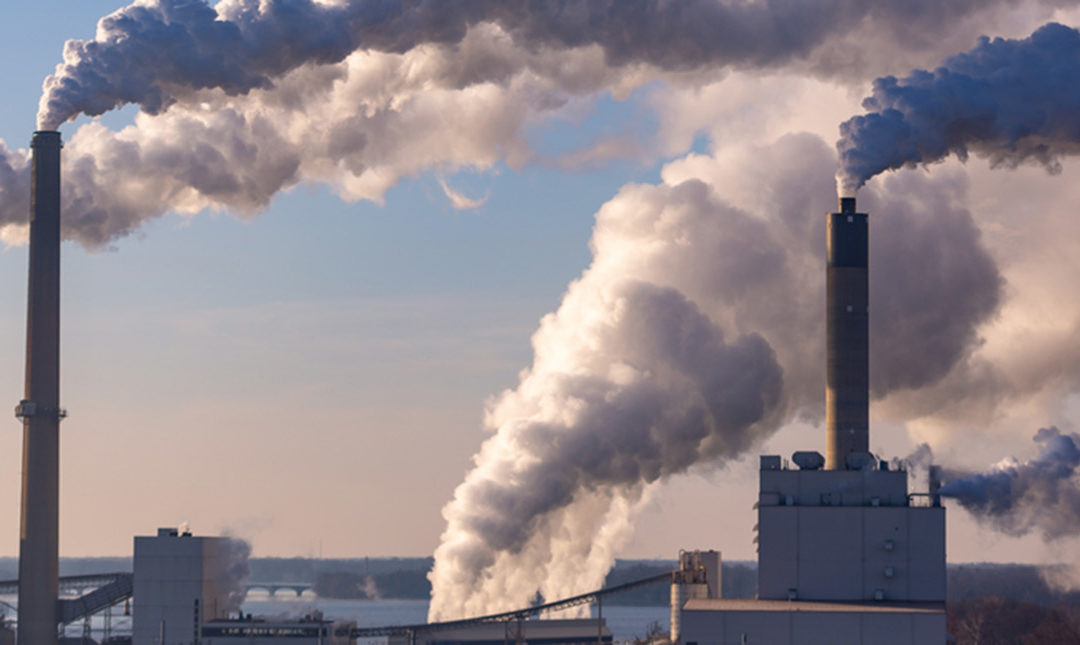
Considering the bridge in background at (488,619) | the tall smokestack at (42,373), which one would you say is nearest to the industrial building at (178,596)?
the tall smokestack at (42,373)

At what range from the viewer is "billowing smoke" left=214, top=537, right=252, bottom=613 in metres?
91.5

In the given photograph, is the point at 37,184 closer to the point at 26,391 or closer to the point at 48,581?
the point at 26,391

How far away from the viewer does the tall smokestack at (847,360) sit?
88188mm

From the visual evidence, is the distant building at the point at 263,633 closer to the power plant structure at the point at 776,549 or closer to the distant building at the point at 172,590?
the power plant structure at the point at 776,549

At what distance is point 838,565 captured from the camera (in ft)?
268

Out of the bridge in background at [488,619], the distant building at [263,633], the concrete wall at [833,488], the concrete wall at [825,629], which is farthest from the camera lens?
the bridge in background at [488,619]

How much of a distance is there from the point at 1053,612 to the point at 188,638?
284ft

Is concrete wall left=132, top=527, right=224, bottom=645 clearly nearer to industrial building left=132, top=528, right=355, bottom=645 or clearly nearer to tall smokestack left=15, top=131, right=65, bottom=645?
industrial building left=132, top=528, right=355, bottom=645

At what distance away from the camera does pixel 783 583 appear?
82.2 metres

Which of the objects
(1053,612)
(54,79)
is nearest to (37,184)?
(54,79)

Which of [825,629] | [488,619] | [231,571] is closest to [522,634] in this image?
[488,619]

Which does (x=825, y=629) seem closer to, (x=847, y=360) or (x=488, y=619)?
(x=847, y=360)

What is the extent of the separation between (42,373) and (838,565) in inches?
1628

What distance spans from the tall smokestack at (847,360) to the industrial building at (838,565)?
6.14 feet
